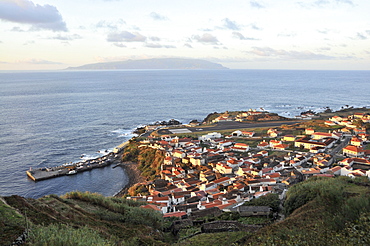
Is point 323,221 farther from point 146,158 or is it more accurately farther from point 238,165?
point 146,158

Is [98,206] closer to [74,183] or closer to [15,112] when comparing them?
[74,183]

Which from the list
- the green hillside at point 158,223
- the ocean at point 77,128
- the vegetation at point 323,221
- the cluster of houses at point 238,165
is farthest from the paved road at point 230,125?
the vegetation at point 323,221

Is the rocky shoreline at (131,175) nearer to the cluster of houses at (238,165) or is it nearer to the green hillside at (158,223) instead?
the cluster of houses at (238,165)

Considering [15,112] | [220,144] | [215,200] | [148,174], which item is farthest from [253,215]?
[15,112]

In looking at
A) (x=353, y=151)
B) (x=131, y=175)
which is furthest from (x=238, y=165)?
(x=131, y=175)

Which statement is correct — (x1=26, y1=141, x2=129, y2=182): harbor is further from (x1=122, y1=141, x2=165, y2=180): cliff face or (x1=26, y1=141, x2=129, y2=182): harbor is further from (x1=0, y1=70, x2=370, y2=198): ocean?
(x1=122, y1=141, x2=165, y2=180): cliff face
